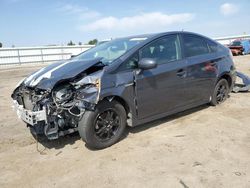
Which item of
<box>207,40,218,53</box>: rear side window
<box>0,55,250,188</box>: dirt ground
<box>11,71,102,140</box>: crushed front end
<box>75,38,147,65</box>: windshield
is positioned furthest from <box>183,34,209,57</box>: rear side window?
<box>11,71,102,140</box>: crushed front end

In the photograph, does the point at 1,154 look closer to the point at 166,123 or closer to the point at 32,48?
the point at 166,123

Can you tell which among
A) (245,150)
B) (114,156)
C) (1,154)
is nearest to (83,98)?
(114,156)

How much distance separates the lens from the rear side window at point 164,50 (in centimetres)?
462

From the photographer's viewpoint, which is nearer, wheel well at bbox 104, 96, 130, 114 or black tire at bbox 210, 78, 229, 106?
wheel well at bbox 104, 96, 130, 114

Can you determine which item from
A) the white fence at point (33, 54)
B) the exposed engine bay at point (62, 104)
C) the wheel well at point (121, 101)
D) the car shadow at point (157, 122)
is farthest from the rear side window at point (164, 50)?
the white fence at point (33, 54)

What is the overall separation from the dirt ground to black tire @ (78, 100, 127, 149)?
145mm

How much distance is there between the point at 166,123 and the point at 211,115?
104 cm

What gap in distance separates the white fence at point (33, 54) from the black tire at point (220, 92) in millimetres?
18649

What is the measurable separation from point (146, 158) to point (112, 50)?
2.10m

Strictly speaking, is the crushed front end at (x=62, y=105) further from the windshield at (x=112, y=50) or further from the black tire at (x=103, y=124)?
the windshield at (x=112, y=50)

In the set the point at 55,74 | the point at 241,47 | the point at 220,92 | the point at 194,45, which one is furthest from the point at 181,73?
Answer: the point at 241,47

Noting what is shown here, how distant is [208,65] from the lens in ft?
18.5

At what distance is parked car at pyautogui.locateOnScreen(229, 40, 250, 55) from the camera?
24.6 m

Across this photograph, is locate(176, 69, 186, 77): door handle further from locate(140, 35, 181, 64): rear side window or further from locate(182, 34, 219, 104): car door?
locate(140, 35, 181, 64): rear side window
